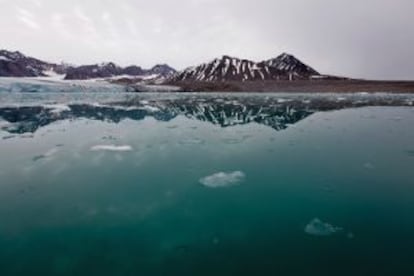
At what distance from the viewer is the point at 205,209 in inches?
216

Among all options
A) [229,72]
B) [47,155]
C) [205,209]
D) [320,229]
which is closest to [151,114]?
[47,155]

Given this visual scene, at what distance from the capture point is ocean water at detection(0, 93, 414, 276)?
390cm

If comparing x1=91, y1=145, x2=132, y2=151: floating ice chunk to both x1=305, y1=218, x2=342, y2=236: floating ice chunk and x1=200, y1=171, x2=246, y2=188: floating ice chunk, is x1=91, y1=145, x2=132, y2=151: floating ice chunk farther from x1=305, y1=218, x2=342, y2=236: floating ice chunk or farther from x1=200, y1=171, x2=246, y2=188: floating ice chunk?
x1=305, y1=218, x2=342, y2=236: floating ice chunk

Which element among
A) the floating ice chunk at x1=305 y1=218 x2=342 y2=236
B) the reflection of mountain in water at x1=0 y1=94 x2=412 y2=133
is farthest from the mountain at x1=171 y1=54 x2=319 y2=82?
the floating ice chunk at x1=305 y1=218 x2=342 y2=236

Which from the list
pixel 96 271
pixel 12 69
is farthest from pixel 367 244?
pixel 12 69

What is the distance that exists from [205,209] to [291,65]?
18792 cm

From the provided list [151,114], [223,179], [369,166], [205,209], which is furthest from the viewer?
[151,114]

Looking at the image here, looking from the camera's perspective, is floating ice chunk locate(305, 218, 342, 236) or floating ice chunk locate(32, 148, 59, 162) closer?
floating ice chunk locate(305, 218, 342, 236)

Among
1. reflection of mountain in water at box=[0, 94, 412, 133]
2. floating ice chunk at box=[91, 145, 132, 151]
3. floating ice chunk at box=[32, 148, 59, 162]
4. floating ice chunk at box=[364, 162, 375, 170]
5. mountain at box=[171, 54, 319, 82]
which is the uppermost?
mountain at box=[171, 54, 319, 82]

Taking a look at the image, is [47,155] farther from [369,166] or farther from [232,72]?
[232,72]

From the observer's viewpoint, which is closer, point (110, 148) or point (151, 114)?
point (110, 148)

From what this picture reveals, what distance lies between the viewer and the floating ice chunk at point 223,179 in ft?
22.1

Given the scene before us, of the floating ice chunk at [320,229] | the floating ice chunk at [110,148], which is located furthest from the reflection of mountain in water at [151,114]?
the floating ice chunk at [320,229]

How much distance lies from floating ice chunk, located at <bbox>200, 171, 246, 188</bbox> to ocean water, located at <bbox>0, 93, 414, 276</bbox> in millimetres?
23
